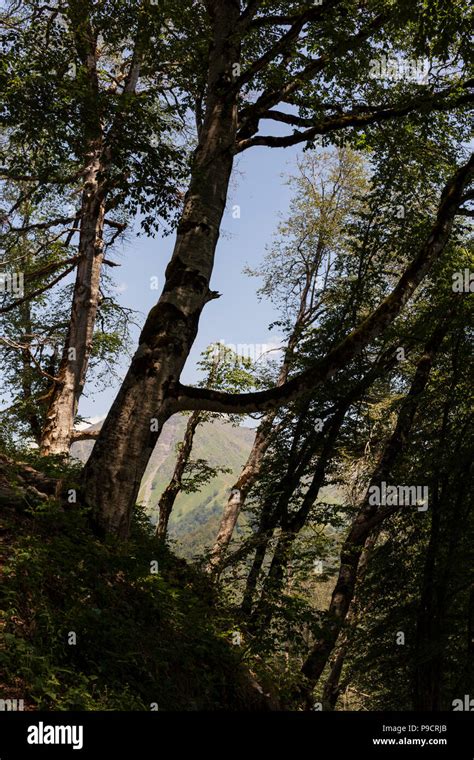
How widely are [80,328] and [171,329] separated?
26.1 feet

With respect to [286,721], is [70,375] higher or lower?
higher

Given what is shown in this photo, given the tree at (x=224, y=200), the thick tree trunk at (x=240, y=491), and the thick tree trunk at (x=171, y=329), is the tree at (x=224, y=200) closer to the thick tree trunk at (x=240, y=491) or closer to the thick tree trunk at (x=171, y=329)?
the thick tree trunk at (x=171, y=329)

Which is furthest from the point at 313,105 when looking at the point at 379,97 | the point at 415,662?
the point at 415,662

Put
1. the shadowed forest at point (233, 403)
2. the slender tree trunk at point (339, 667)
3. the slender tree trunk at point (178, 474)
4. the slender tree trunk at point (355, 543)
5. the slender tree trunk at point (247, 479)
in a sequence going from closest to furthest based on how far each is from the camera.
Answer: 1. the shadowed forest at point (233, 403)
2. the slender tree trunk at point (355, 543)
3. the slender tree trunk at point (339, 667)
4. the slender tree trunk at point (247, 479)
5. the slender tree trunk at point (178, 474)

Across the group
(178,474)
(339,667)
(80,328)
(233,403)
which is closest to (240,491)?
(178,474)

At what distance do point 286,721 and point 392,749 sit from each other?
1.43 m

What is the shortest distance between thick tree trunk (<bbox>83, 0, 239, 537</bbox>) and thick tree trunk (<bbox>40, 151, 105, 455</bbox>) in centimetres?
637

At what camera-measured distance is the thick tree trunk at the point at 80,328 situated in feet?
46.1

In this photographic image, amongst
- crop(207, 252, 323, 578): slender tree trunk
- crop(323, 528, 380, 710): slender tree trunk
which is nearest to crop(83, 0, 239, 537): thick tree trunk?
crop(207, 252, 323, 578): slender tree trunk

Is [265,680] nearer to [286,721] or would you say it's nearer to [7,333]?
[286,721]

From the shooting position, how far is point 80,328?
1480cm

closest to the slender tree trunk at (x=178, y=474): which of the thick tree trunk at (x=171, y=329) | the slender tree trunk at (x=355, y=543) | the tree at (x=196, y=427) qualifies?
the tree at (x=196, y=427)

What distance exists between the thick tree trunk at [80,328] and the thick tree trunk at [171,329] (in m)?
6.37

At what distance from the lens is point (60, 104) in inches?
343
